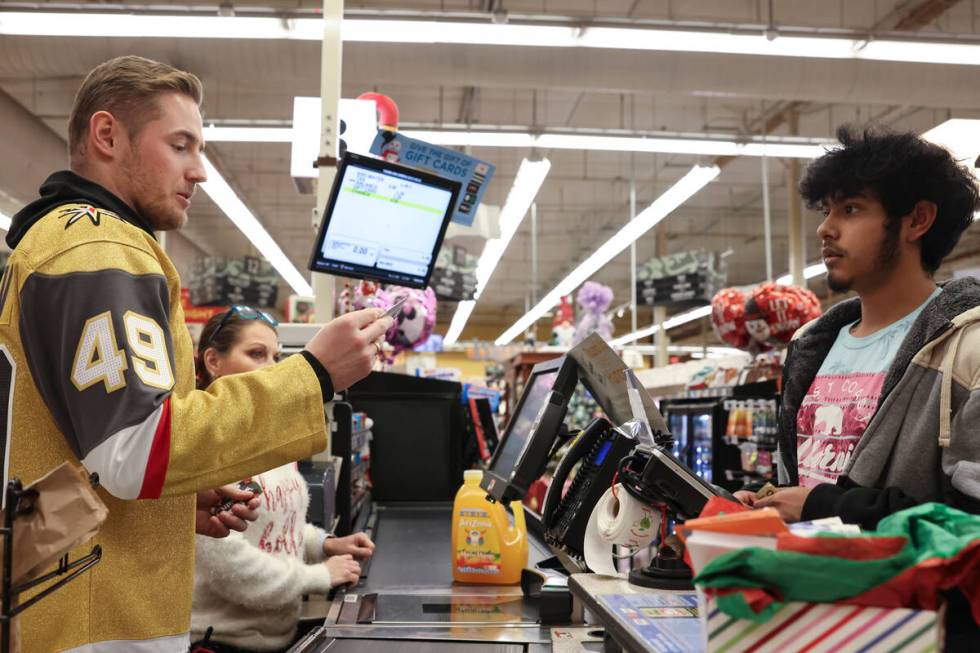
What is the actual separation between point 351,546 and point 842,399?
1.43m

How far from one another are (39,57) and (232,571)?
247 inches

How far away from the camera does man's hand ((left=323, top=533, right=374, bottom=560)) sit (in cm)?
250

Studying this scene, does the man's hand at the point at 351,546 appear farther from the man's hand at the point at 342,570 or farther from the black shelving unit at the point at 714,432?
the black shelving unit at the point at 714,432

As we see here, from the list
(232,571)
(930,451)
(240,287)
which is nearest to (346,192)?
(232,571)

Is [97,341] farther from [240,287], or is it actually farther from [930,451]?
[240,287]

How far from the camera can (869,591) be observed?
0.77 m

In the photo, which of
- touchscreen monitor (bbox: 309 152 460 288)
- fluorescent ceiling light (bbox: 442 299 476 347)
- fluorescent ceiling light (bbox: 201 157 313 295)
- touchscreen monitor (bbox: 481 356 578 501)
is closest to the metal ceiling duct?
fluorescent ceiling light (bbox: 201 157 313 295)

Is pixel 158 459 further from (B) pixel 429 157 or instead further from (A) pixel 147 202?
(B) pixel 429 157

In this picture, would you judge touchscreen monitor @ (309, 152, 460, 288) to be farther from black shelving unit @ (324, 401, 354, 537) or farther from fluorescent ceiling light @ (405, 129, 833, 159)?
fluorescent ceiling light @ (405, 129, 833, 159)

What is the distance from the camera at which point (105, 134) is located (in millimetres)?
1383

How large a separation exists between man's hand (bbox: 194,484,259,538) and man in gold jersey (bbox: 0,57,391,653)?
0.24 meters

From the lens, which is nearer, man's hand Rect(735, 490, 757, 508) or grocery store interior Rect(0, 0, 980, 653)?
man's hand Rect(735, 490, 757, 508)

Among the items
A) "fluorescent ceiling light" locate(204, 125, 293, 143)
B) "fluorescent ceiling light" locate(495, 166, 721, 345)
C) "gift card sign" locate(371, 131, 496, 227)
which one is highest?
"fluorescent ceiling light" locate(204, 125, 293, 143)

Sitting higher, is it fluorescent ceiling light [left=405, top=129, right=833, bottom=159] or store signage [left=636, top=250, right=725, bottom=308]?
fluorescent ceiling light [left=405, top=129, right=833, bottom=159]
